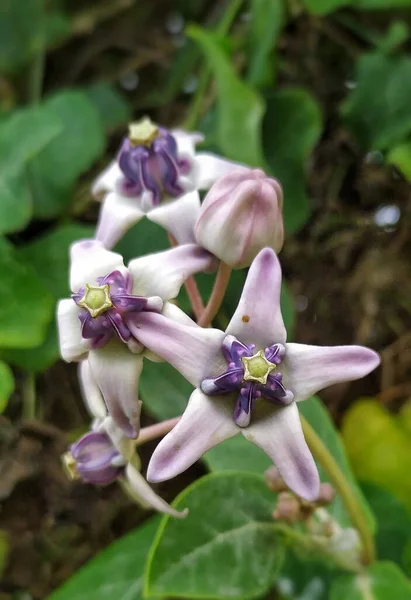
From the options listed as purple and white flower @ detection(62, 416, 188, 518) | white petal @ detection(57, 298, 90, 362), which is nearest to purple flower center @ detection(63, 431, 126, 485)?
purple and white flower @ detection(62, 416, 188, 518)

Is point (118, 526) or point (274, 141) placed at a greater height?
point (274, 141)

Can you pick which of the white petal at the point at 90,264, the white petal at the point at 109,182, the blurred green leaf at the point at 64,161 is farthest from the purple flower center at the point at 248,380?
the blurred green leaf at the point at 64,161

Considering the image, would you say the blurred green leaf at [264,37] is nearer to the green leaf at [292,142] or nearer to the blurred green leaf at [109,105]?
the green leaf at [292,142]

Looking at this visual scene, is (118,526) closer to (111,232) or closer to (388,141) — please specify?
(111,232)

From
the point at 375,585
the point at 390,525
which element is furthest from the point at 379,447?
the point at 375,585

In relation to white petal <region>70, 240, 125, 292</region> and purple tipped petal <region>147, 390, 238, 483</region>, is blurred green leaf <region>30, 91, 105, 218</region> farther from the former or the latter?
purple tipped petal <region>147, 390, 238, 483</region>

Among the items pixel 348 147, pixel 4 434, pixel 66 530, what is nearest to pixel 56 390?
pixel 4 434
